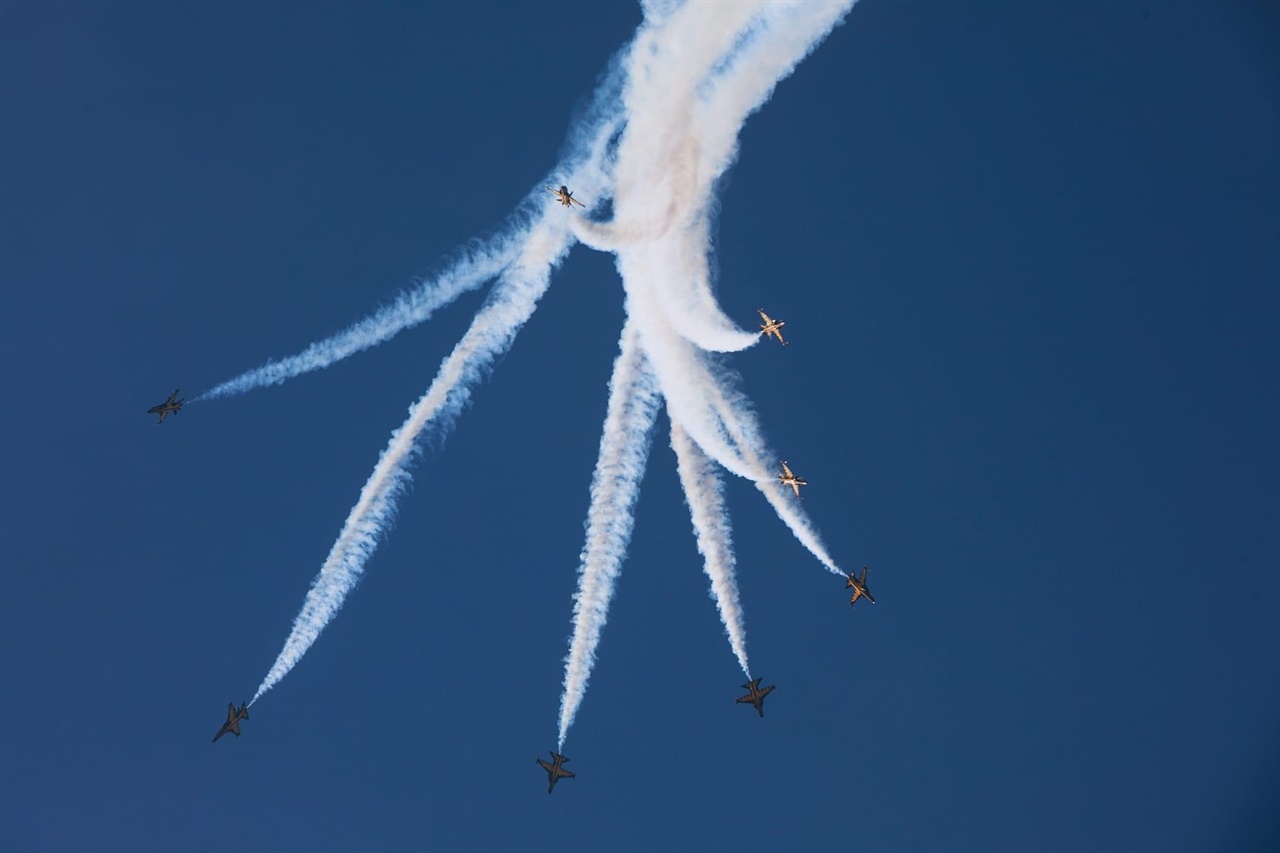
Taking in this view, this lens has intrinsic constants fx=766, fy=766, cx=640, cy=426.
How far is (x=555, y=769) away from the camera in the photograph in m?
22.9

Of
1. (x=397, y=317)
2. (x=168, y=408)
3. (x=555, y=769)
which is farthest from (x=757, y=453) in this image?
(x=168, y=408)

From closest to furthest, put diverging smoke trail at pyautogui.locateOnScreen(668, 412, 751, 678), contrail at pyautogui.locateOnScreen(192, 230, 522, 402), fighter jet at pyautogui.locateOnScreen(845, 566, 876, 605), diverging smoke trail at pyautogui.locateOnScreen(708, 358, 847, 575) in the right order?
contrail at pyautogui.locateOnScreen(192, 230, 522, 402), diverging smoke trail at pyautogui.locateOnScreen(708, 358, 847, 575), diverging smoke trail at pyautogui.locateOnScreen(668, 412, 751, 678), fighter jet at pyautogui.locateOnScreen(845, 566, 876, 605)

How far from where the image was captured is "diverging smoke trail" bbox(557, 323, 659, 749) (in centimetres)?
2077

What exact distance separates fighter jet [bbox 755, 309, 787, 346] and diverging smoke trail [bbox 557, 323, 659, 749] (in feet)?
11.5

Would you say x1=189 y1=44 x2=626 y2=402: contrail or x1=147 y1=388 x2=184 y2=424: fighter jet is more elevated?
x1=189 y1=44 x2=626 y2=402: contrail

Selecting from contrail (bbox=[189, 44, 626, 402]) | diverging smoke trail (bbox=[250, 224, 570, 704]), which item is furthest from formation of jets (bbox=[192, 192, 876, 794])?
diverging smoke trail (bbox=[250, 224, 570, 704])

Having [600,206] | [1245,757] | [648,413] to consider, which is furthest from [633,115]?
[1245,757]

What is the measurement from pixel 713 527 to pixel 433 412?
336 inches

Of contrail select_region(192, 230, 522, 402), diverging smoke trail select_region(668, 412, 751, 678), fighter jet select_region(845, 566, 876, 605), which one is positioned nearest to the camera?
contrail select_region(192, 230, 522, 402)

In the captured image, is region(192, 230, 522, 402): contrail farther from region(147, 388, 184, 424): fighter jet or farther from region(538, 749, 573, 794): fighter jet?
region(538, 749, 573, 794): fighter jet

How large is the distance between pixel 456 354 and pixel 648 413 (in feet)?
18.1

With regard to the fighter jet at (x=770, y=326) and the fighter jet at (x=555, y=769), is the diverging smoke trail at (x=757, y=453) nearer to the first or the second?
the fighter jet at (x=770, y=326)

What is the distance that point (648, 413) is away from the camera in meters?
20.8

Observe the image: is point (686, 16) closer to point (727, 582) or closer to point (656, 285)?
point (656, 285)
